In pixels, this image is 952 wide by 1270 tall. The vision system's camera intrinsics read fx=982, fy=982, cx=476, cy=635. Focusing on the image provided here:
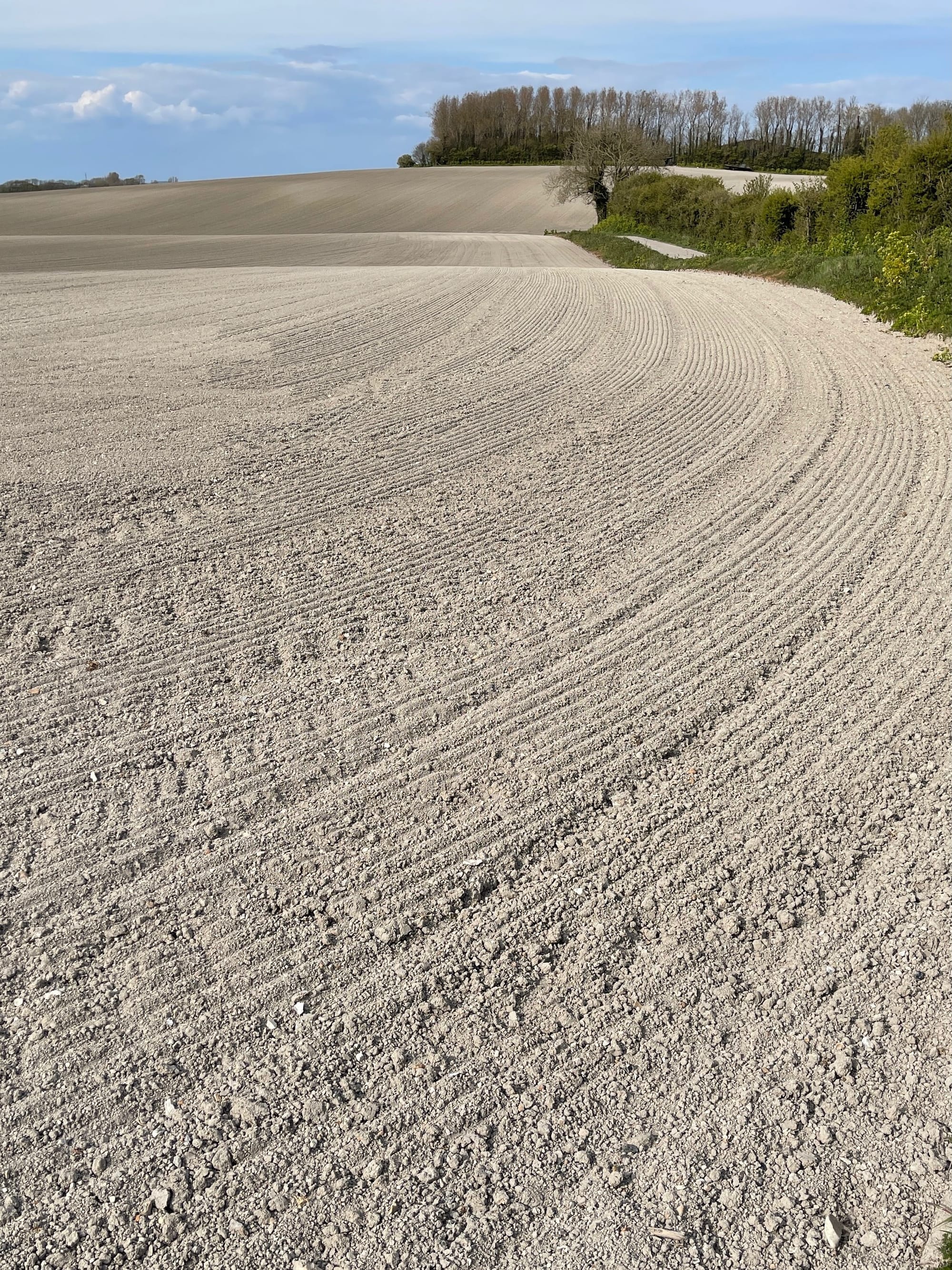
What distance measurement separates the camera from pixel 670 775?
Answer: 4.54 metres

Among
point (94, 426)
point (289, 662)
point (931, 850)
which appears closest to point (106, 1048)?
point (289, 662)

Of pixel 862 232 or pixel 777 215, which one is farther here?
pixel 777 215

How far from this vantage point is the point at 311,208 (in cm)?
5816

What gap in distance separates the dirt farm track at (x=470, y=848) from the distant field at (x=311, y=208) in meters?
45.7

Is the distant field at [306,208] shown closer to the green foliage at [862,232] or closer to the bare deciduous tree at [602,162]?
the bare deciduous tree at [602,162]

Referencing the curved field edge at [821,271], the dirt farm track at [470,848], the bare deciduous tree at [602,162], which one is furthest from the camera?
the bare deciduous tree at [602,162]

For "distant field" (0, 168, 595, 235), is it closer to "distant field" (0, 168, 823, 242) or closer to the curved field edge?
"distant field" (0, 168, 823, 242)

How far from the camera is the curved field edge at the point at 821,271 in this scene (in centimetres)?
1506

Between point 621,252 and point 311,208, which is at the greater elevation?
point 311,208

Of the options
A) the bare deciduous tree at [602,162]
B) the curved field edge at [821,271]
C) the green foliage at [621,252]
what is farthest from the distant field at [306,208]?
the curved field edge at [821,271]

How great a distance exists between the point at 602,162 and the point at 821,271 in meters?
34.0

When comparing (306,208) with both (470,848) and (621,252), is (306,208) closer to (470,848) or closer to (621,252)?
(621,252)

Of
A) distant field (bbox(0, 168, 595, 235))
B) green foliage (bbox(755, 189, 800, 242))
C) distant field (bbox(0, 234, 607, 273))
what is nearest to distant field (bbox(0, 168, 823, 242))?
distant field (bbox(0, 168, 595, 235))

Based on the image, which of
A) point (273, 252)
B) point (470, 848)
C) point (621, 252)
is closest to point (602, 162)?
point (621, 252)
